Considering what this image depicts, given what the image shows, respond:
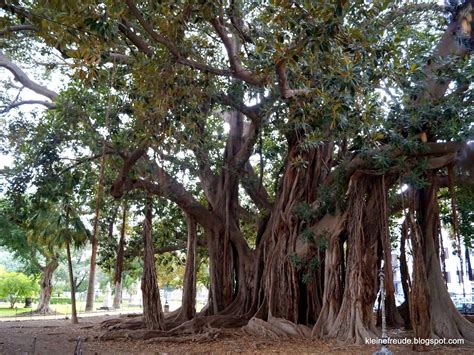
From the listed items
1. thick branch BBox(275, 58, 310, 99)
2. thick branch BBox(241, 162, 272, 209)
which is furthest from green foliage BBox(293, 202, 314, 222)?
thick branch BBox(275, 58, 310, 99)

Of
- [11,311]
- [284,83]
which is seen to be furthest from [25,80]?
[11,311]

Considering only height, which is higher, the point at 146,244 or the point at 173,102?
the point at 173,102

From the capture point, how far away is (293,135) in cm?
804

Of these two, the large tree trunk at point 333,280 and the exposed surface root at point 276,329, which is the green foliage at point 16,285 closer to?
the exposed surface root at point 276,329

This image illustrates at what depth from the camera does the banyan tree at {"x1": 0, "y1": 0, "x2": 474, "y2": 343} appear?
15.6 ft

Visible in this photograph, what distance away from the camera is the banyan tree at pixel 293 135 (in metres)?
4.77

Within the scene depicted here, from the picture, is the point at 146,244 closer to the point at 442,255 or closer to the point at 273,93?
the point at 273,93

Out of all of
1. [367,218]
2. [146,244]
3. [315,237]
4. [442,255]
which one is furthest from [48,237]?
[442,255]

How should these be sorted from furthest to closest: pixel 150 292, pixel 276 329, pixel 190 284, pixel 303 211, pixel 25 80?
pixel 25 80 < pixel 190 284 < pixel 150 292 < pixel 303 211 < pixel 276 329

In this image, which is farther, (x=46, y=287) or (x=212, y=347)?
(x=46, y=287)

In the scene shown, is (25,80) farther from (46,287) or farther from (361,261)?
(46,287)

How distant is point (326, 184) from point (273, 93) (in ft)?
6.00

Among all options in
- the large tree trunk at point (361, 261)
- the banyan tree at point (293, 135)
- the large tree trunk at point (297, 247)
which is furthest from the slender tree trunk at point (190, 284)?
the large tree trunk at point (361, 261)

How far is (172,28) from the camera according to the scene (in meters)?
5.23
